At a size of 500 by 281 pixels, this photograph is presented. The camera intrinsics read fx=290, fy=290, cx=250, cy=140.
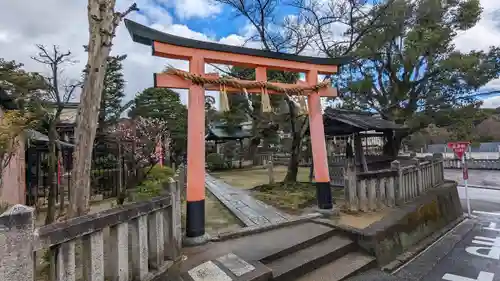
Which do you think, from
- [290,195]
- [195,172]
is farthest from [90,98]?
[290,195]

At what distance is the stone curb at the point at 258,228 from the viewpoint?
15.2 ft

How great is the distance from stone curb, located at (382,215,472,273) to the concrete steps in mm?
479

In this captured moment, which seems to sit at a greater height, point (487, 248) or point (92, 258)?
point (92, 258)

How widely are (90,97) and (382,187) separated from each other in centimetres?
614

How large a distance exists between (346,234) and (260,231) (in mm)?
1482

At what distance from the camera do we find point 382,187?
6703 millimetres

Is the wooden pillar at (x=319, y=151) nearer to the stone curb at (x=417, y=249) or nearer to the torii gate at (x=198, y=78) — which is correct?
the torii gate at (x=198, y=78)

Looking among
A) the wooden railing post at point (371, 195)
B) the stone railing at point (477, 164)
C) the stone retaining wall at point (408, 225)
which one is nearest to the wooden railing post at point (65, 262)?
the stone retaining wall at point (408, 225)

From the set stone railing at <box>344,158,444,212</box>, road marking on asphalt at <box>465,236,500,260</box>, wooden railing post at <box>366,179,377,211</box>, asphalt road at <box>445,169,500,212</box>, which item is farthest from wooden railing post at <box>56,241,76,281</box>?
asphalt road at <box>445,169,500,212</box>

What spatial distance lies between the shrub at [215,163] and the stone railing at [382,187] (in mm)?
15015

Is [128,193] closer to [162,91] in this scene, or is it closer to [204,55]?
[204,55]

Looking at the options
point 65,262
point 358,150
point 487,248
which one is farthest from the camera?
point 358,150

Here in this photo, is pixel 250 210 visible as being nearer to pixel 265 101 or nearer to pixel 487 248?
pixel 265 101

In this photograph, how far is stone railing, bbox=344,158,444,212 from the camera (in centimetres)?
636
